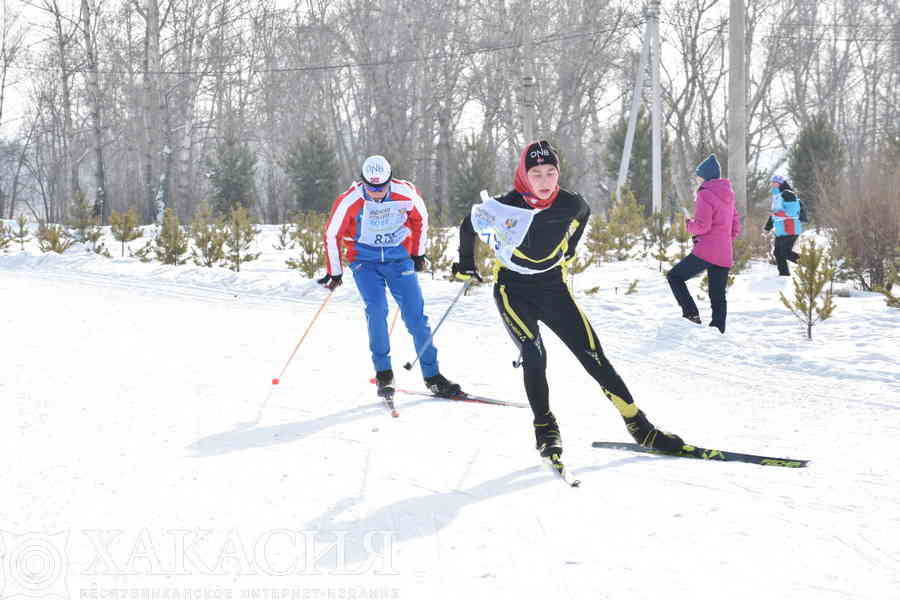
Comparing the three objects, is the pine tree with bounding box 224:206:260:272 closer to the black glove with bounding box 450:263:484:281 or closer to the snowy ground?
the snowy ground

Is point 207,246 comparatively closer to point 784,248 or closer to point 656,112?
point 784,248

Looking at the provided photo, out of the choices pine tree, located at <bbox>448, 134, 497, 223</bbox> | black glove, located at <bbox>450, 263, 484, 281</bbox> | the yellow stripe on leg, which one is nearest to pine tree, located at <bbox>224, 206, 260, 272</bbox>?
pine tree, located at <bbox>448, 134, 497, 223</bbox>

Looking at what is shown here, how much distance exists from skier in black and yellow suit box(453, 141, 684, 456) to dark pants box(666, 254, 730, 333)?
3.90 m

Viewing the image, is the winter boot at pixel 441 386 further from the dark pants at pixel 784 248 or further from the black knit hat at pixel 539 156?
the dark pants at pixel 784 248

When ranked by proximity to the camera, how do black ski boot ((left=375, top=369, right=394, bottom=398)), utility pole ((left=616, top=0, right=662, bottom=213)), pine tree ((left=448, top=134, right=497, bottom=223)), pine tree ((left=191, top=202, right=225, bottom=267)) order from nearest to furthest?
black ski boot ((left=375, top=369, right=394, bottom=398)) → pine tree ((left=191, top=202, right=225, bottom=267)) → utility pole ((left=616, top=0, right=662, bottom=213)) → pine tree ((left=448, top=134, right=497, bottom=223))

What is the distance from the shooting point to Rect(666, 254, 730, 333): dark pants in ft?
26.1

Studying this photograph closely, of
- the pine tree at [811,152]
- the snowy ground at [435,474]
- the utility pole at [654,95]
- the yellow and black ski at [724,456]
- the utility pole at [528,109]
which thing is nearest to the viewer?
the snowy ground at [435,474]

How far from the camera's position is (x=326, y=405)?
555cm

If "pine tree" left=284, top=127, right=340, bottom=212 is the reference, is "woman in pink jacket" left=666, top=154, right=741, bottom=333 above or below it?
below

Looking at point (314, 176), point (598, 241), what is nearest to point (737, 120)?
point (598, 241)

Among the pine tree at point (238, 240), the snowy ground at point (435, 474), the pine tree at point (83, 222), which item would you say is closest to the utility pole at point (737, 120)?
the snowy ground at point (435, 474)

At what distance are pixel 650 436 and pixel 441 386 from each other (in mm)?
1844

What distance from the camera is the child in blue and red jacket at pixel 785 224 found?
1112 centimetres

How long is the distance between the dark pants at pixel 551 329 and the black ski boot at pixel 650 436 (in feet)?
0.38
